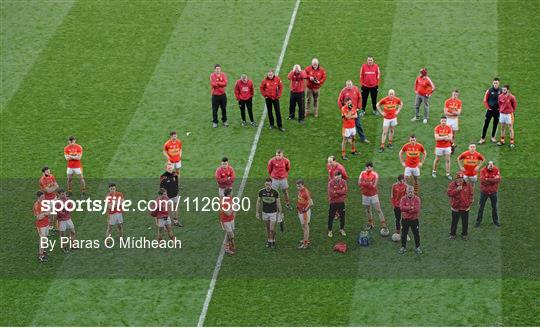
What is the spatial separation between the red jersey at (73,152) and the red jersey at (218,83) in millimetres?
4369

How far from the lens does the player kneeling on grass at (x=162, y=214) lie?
26922 millimetres

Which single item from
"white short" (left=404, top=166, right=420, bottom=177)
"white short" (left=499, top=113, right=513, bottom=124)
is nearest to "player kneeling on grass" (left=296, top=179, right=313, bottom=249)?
"white short" (left=404, top=166, right=420, bottom=177)

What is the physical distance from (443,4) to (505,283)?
1444 cm

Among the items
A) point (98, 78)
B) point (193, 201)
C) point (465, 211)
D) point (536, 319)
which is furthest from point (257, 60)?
point (536, 319)

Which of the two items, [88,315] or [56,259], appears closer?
[88,315]

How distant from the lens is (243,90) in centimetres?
3164

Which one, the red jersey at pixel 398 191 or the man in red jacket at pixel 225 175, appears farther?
the man in red jacket at pixel 225 175

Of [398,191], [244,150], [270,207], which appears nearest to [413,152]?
[398,191]

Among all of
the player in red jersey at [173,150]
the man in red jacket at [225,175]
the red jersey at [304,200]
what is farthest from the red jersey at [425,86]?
the player in red jersey at [173,150]

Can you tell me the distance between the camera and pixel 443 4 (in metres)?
37.9

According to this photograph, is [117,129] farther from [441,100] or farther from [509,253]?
[509,253]

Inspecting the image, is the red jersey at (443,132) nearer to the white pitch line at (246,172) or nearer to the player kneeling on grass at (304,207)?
the player kneeling on grass at (304,207)

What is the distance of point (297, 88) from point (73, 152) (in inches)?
256

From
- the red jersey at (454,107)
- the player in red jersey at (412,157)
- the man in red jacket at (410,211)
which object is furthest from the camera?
the red jersey at (454,107)
